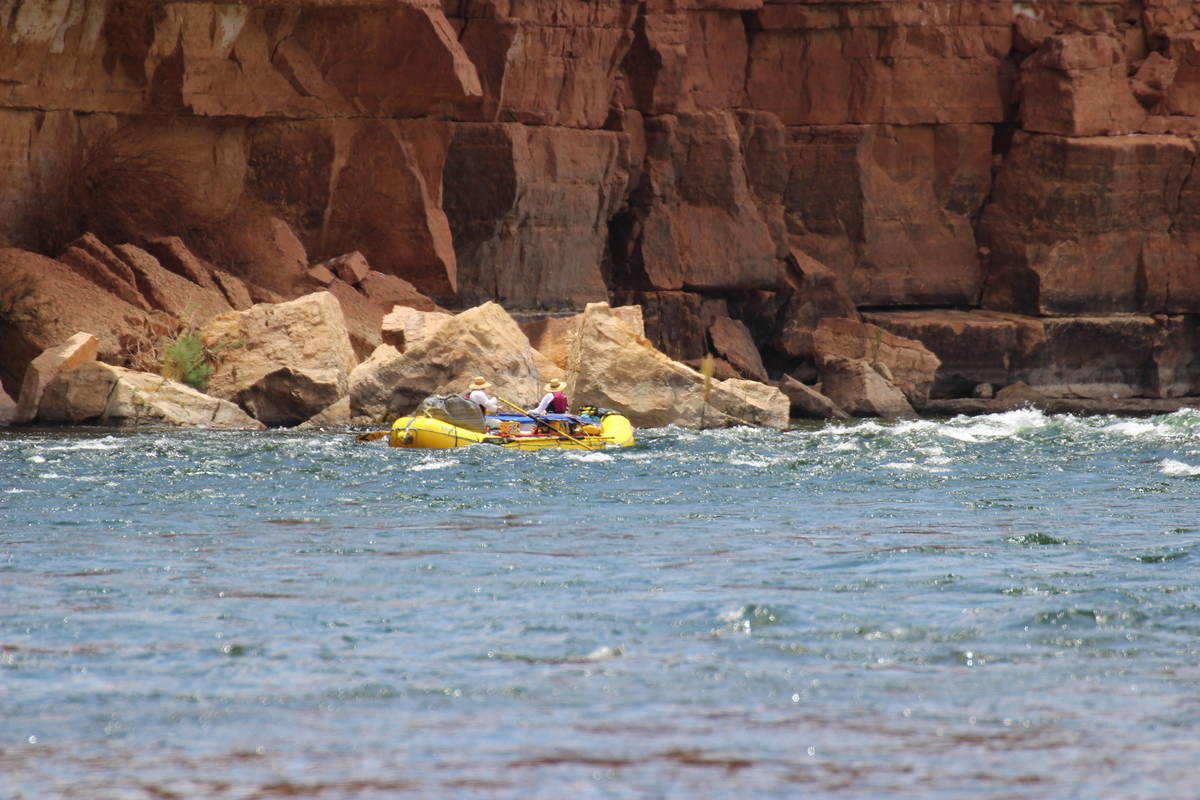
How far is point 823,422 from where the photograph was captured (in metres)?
35.3

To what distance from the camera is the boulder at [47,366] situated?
2664cm

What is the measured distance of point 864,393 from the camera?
38.4m

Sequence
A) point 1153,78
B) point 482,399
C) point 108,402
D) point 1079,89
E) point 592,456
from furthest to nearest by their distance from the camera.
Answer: point 1153,78
point 1079,89
point 108,402
point 482,399
point 592,456

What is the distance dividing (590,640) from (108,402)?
1766cm

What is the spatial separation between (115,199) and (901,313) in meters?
19.4

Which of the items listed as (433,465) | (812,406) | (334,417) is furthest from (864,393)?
(433,465)

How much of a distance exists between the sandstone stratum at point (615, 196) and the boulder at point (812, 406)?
0.08 m

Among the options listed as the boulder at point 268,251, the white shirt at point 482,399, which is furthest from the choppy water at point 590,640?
the boulder at point 268,251

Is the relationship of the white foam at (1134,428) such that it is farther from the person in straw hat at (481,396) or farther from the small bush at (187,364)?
the small bush at (187,364)

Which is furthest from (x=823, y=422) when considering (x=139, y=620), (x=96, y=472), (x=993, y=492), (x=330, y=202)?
(x=139, y=620)

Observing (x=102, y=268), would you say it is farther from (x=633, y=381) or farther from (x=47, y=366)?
(x=633, y=381)

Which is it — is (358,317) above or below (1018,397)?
above

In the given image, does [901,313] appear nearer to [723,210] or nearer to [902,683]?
[723,210]

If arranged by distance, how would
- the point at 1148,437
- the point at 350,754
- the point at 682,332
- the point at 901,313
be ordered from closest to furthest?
the point at 350,754 < the point at 1148,437 < the point at 682,332 < the point at 901,313
